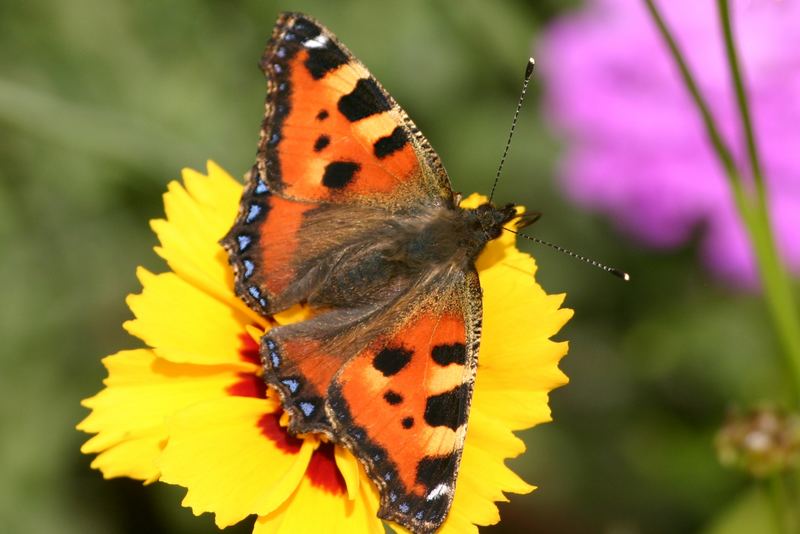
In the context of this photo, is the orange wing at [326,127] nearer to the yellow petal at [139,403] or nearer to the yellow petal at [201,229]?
the yellow petal at [201,229]

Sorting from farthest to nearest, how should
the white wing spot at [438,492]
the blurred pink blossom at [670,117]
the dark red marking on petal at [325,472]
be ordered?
the blurred pink blossom at [670,117] < the dark red marking on petal at [325,472] < the white wing spot at [438,492]

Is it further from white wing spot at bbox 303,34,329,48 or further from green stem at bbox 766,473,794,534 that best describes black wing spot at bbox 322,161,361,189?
green stem at bbox 766,473,794,534

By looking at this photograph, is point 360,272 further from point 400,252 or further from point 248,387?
point 248,387

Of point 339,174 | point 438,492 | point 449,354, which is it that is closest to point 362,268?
point 339,174

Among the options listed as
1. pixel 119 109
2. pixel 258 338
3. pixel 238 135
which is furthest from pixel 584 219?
pixel 258 338

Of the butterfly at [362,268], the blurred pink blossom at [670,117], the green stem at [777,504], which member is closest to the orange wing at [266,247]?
the butterfly at [362,268]

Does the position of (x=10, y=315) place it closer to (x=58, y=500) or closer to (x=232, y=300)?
(x=58, y=500)

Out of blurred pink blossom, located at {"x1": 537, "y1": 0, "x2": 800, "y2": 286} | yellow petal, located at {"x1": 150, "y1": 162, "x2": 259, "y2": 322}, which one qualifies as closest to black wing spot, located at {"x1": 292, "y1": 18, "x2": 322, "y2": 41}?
yellow petal, located at {"x1": 150, "y1": 162, "x2": 259, "y2": 322}
